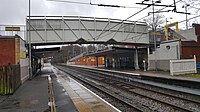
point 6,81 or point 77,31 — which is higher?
point 77,31

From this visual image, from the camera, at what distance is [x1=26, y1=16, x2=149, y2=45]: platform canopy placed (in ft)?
94.3

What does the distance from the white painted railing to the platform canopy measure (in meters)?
8.58

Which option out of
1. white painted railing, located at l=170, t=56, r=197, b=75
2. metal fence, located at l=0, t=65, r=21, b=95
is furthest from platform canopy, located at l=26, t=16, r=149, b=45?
metal fence, located at l=0, t=65, r=21, b=95

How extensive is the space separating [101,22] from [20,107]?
2341cm

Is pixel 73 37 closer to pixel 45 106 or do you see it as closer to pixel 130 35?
pixel 130 35

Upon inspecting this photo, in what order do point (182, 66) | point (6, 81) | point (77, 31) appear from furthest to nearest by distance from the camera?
point (77, 31)
point (182, 66)
point (6, 81)

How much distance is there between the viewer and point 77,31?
30.2 m

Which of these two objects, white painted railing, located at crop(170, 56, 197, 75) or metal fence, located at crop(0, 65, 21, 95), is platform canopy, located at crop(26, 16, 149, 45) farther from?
metal fence, located at crop(0, 65, 21, 95)

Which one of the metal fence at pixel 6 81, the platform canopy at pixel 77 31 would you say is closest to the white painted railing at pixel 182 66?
the platform canopy at pixel 77 31

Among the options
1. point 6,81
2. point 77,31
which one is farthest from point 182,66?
point 6,81

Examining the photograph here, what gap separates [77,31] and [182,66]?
1458 cm

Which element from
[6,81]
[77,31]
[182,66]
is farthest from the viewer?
[77,31]

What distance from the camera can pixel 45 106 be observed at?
9.50 meters

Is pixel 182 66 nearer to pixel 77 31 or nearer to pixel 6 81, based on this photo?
pixel 77 31
